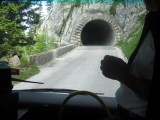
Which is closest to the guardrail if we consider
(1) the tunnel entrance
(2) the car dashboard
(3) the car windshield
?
(3) the car windshield

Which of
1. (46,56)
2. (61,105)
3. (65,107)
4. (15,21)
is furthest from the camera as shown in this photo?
(46,56)

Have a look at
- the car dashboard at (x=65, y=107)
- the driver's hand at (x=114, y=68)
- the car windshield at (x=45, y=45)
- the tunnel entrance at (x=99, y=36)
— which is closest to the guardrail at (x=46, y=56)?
the car windshield at (x=45, y=45)

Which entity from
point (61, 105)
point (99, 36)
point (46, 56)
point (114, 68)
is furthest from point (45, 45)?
point (99, 36)

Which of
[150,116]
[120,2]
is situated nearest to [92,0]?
[120,2]

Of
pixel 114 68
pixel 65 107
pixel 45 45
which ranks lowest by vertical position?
pixel 65 107

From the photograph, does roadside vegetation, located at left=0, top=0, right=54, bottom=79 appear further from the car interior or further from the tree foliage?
the car interior

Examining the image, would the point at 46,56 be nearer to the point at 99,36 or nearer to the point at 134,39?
the point at 134,39
